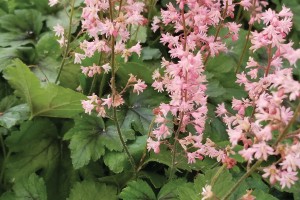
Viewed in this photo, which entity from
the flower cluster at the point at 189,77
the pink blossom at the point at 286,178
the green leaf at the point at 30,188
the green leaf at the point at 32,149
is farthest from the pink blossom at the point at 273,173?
the green leaf at the point at 32,149

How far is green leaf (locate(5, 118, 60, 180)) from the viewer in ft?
7.00

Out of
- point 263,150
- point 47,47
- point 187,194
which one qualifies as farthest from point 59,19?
point 263,150

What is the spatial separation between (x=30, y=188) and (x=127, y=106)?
1.95 ft

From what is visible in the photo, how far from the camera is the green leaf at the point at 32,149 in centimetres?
213

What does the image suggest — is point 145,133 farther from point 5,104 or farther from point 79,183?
point 5,104

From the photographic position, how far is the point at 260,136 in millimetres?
1147

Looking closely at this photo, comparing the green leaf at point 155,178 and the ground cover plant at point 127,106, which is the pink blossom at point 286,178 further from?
the green leaf at point 155,178

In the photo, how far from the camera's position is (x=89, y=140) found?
2.00m

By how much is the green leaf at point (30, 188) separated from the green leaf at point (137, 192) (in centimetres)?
39

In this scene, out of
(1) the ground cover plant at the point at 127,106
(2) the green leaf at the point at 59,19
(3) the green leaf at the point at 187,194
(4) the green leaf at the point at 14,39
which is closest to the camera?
(1) the ground cover plant at the point at 127,106

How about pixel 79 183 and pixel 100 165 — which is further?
pixel 100 165

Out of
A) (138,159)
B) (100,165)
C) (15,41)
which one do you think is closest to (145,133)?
(138,159)

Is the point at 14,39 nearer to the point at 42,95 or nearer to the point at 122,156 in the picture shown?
the point at 42,95

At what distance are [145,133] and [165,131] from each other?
0.51 meters
